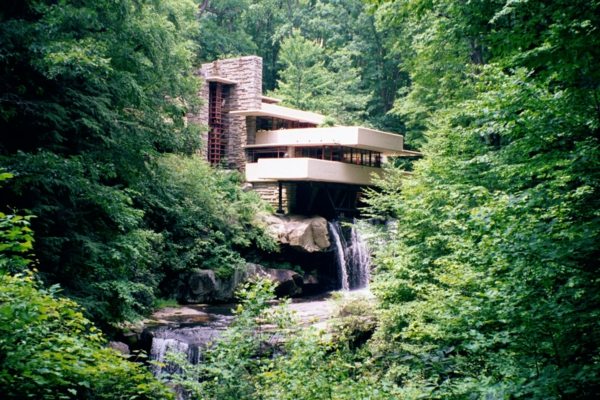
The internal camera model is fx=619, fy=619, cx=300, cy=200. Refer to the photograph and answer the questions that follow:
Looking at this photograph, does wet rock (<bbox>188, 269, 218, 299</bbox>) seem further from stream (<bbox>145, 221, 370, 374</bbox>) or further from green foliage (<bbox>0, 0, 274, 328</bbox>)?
green foliage (<bbox>0, 0, 274, 328</bbox>)

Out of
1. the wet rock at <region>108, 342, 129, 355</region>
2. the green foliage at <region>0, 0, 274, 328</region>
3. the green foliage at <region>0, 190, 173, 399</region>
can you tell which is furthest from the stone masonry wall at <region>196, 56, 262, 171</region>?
the green foliage at <region>0, 190, 173, 399</region>

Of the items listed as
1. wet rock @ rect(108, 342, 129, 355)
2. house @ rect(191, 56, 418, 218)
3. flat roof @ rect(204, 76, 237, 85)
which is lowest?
wet rock @ rect(108, 342, 129, 355)

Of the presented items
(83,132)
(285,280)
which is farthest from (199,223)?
(83,132)

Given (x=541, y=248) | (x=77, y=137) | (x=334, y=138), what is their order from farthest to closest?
(x=334, y=138)
(x=77, y=137)
(x=541, y=248)

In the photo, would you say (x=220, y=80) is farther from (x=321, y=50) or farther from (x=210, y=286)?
(x=210, y=286)

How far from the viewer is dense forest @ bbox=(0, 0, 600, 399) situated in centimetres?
504

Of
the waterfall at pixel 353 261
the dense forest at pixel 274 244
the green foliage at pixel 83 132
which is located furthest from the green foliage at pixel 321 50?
the green foliage at pixel 83 132

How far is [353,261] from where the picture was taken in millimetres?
23766

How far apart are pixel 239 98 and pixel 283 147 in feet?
9.95

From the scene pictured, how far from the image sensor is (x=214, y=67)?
2850cm

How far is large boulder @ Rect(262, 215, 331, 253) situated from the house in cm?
183

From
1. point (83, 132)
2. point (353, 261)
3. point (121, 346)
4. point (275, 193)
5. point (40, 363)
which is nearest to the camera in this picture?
point (40, 363)

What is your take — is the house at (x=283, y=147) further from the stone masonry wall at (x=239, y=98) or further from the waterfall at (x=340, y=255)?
the waterfall at (x=340, y=255)

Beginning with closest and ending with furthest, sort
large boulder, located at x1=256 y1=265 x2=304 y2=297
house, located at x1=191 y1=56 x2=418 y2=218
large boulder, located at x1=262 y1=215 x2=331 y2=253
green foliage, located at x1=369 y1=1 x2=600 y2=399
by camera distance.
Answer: green foliage, located at x1=369 y1=1 x2=600 y2=399
large boulder, located at x1=256 y1=265 x2=304 y2=297
large boulder, located at x1=262 y1=215 x2=331 y2=253
house, located at x1=191 y1=56 x2=418 y2=218
